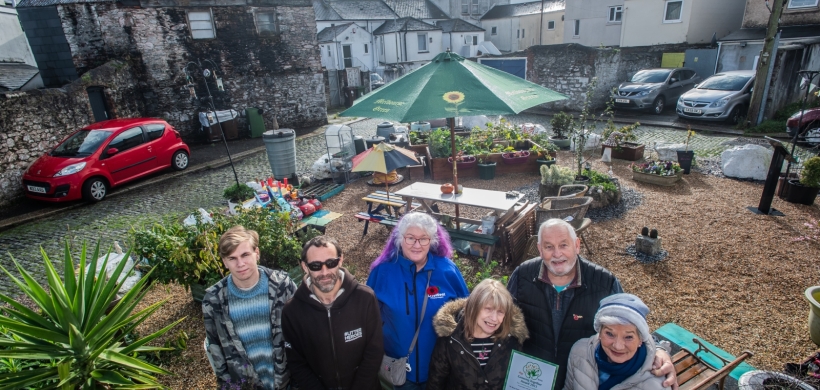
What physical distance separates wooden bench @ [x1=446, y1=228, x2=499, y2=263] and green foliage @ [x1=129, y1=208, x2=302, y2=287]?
2.28 metres

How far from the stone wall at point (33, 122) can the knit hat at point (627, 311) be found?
1205 centimetres

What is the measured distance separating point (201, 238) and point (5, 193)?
814 centimetres

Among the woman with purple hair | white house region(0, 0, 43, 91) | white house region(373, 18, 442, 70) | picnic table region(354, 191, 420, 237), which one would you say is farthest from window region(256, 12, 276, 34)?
white house region(373, 18, 442, 70)

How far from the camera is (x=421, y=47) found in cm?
3269

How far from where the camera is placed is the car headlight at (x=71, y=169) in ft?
29.6

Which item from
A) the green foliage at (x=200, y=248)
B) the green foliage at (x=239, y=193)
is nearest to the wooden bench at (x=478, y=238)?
the green foliage at (x=200, y=248)

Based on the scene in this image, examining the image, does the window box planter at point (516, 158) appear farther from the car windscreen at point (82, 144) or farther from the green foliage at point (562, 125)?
the car windscreen at point (82, 144)

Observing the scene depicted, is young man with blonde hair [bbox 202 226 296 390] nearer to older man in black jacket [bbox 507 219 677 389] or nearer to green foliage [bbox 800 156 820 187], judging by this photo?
older man in black jacket [bbox 507 219 677 389]

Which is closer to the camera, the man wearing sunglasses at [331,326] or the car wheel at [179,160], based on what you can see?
the man wearing sunglasses at [331,326]

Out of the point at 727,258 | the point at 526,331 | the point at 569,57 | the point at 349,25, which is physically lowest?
the point at 727,258

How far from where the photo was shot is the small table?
19.8 feet

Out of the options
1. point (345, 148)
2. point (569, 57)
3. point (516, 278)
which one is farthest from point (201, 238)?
point (569, 57)

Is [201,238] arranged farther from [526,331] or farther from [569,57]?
[569,57]

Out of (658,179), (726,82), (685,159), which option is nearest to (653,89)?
(726,82)
